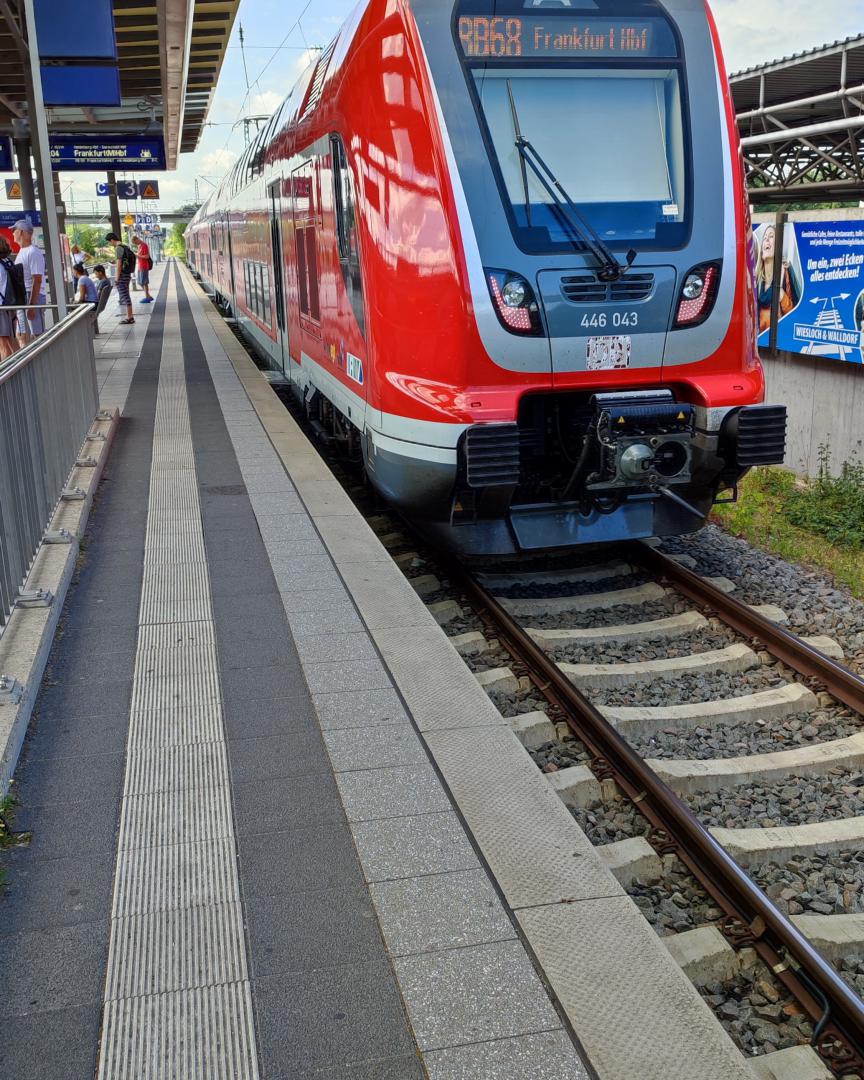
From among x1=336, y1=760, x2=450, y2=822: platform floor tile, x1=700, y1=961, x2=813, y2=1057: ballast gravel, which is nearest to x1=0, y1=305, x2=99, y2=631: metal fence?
x1=336, y1=760, x2=450, y2=822: platform floor tile

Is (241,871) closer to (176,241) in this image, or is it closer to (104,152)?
(104,152)

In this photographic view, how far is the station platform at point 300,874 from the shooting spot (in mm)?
2543

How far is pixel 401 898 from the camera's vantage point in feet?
10.0

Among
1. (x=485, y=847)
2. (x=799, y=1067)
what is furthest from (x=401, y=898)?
(x=799, y=1067)

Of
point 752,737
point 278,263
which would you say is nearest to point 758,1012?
point 752,737

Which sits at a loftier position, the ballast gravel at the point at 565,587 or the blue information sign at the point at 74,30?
the blue information sign at the point at 74,30

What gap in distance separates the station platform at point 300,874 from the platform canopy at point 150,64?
25.8ft

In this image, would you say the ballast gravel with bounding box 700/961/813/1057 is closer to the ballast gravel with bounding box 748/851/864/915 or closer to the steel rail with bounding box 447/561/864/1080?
the steel rail with bounding box 447/561/864/1080

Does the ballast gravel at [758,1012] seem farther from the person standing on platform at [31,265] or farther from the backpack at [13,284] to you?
the person standing on platform at [31,265]

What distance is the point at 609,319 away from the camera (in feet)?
19.8

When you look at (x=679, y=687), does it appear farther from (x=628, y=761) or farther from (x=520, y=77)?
(x=520, y=77)

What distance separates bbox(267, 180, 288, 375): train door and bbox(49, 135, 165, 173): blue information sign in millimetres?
10649

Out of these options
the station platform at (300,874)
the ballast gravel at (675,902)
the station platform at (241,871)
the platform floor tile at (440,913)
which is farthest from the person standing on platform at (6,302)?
the platform floor tile at (440,913)

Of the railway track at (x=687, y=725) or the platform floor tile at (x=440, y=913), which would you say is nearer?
the platform floor tile at (x=440, y=913)
